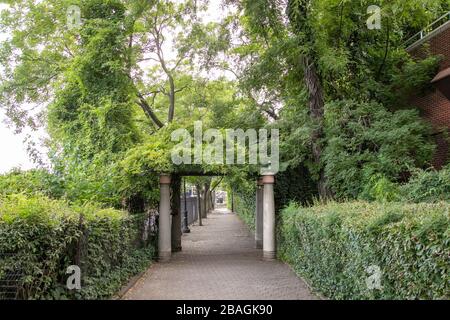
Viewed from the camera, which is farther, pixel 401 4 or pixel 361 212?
pixel 401 4

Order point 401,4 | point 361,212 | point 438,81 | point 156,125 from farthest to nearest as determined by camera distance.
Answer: point 156,125 < point 438,81 < point 401,4 < point 361,212

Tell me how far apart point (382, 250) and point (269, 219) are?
9.38 metres

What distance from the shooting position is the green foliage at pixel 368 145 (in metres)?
11.9

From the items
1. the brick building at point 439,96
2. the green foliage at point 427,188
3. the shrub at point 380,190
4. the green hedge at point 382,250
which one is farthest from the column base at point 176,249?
the brick building at point 439,96

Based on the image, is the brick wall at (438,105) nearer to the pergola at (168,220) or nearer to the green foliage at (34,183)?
the pergola at (168,220)

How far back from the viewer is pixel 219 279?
36.8 feet

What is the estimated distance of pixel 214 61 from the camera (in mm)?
17922

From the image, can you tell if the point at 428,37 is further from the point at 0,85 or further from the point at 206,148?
the point at 0,85

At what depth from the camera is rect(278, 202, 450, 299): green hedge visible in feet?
14.6

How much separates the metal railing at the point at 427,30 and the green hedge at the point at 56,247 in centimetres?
1267

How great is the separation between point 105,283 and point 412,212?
6027mm

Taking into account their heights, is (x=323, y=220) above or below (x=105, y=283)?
above

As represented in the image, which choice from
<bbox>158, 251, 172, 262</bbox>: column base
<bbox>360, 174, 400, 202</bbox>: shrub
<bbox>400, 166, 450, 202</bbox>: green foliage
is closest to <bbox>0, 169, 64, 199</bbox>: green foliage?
<bbox>158, 251, 172, 262</bbox>: column base
